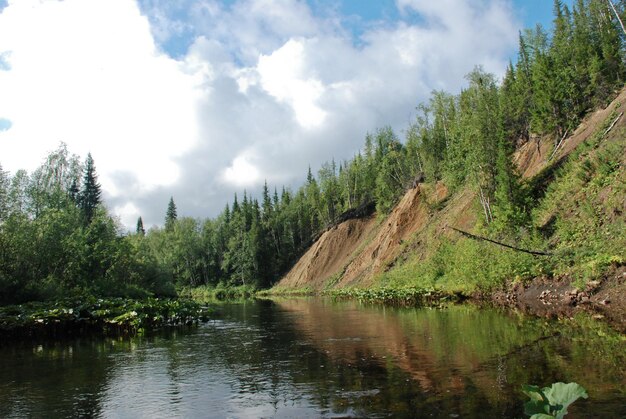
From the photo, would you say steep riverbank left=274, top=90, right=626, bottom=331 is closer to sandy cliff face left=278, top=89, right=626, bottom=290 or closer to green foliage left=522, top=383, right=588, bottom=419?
sandy cliff face left=278, top=89, right=626, bottom=290

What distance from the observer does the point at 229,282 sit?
11675cm

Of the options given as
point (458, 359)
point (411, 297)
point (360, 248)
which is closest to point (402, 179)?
point (360, 248)

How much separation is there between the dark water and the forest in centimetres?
1928

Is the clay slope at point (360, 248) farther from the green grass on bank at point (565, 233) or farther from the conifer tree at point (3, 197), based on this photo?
the conifer tree at point (3, 197)

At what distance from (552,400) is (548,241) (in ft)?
97.5

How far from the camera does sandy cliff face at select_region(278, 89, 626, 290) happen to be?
46.6m

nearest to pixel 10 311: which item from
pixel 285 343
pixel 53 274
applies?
pixel 285 343

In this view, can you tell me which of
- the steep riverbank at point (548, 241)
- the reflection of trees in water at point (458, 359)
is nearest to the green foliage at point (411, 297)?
the steep riverbank at point (548, 241)

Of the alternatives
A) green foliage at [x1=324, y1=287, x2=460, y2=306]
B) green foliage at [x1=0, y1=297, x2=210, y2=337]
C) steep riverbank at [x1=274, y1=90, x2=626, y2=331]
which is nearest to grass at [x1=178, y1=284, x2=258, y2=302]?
steep riverbank at [x1=274, y1=90, x2=626, y2=331]

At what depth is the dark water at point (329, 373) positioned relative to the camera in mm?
9602

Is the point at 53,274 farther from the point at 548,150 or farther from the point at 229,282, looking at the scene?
the point at 229,282

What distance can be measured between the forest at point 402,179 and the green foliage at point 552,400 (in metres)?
32.2

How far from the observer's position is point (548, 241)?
31.2 m

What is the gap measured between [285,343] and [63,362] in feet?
28.3
